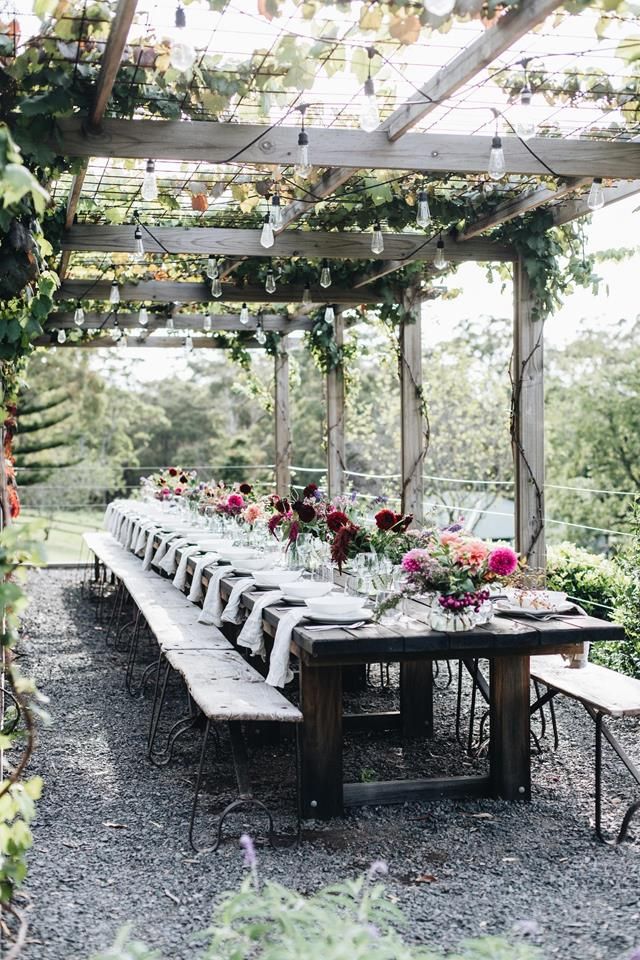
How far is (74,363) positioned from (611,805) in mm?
17453

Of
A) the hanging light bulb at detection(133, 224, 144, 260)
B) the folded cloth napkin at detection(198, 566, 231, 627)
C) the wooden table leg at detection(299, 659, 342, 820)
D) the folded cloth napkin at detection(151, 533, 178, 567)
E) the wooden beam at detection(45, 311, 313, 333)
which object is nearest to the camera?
the wooden table leg at detection(299, 659, 342, 820)

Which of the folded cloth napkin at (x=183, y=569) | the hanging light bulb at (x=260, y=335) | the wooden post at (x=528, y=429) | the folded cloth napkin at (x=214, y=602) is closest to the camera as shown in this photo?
the folded cloth napkin at (x=214, y=602)

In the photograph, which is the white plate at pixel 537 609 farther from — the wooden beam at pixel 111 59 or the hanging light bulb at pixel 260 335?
the hanging light bulb at pixel 260 335

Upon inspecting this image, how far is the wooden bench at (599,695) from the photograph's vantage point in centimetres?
343

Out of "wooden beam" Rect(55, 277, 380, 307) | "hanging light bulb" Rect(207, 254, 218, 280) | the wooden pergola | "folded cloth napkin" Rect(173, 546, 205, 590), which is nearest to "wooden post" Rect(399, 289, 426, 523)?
the wooden pergola

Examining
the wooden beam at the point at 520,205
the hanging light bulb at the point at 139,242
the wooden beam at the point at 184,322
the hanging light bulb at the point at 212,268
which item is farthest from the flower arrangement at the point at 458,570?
the wooden beam at the point at 184,322

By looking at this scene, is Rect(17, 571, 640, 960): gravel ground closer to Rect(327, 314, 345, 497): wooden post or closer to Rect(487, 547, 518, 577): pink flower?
Rect(487, 547, 518, 577): pink flower

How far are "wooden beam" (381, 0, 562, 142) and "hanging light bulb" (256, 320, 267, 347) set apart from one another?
17.9 ft

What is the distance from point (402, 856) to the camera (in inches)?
131

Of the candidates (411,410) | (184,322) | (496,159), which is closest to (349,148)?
(496,159)

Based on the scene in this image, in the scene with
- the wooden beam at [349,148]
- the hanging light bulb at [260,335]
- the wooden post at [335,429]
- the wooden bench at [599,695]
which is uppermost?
the wooden beam at [349,148]

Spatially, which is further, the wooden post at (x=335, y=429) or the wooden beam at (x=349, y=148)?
the wooden post at (x=335, y=429)

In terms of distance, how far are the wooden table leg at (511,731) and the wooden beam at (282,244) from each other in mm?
3280

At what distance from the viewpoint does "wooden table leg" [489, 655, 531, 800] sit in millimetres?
3836
